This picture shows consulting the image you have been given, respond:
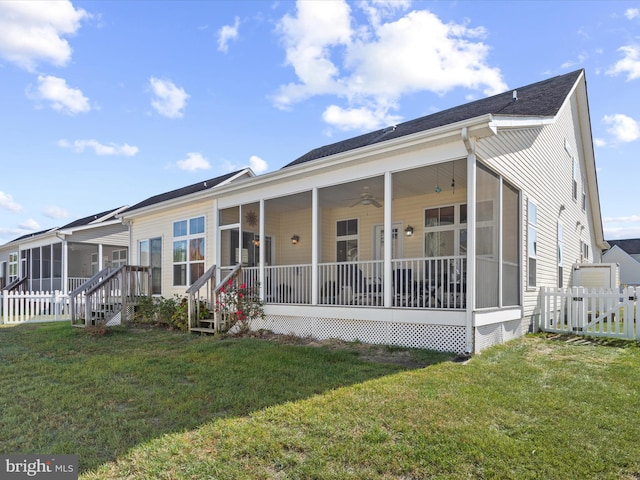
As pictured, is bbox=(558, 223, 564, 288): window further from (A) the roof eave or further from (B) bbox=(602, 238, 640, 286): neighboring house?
(B) bbox=(602, 238, 640, 286): neighboring house

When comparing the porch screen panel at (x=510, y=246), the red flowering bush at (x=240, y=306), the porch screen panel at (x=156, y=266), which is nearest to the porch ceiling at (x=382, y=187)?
the porch screen panel at (x=510, y=246)

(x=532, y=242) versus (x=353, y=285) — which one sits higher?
(x=532, y=242)

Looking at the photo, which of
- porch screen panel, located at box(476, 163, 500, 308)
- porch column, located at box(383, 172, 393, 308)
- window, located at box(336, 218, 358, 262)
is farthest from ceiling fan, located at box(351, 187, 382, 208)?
porch screen panel, located at box(476, 163, 500, 308)

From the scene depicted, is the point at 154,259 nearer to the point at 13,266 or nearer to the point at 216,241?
the point at 216,241

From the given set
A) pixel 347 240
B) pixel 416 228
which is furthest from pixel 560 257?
pixel 347 240

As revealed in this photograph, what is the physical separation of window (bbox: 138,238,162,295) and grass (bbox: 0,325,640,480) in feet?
20.3

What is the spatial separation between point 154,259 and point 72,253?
27.8ft

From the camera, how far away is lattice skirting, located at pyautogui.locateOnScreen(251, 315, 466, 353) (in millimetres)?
6422

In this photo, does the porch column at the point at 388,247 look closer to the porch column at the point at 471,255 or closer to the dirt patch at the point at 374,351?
the dirt patch at the point at 374,351

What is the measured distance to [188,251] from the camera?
38.3ft

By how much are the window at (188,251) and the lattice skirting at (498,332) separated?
7.47 meters

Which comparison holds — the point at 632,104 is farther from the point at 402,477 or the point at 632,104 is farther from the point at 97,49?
the point at 97,49

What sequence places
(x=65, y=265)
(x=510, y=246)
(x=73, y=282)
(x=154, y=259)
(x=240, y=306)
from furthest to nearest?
(x=73, y=282)
(x=65, y=265)
(x=154, y=259)
(x=240, y=306)
(x=510, y=246)

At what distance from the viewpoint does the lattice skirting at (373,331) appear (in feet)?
21.1
